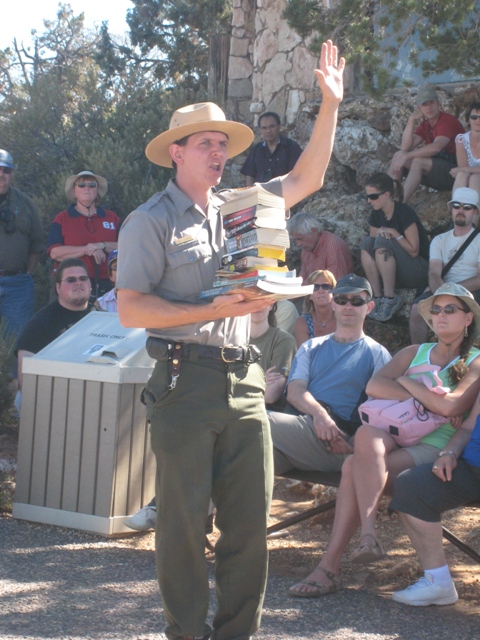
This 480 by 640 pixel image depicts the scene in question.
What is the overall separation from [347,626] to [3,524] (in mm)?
2451

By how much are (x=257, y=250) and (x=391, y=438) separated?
6.44 ft

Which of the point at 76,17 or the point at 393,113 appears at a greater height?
the point at 76,17

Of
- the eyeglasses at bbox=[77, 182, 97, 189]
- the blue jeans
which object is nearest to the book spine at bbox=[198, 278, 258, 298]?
the blue jeans

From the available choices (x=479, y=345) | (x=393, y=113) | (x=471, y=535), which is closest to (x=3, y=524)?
(x=471, y=535)

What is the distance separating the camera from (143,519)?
5.07m

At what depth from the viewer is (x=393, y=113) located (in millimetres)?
10344

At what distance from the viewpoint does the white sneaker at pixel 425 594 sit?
4125 mm

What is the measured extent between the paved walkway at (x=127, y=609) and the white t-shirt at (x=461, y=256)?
3.57m

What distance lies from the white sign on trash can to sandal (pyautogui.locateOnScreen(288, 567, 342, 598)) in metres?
1.37

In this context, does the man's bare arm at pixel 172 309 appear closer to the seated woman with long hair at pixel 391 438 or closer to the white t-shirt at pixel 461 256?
the seated woman with long hair at pixel 391 438

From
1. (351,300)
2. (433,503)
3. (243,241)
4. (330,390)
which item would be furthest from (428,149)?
(243,241)

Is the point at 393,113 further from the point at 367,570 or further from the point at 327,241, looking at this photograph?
the point at 367,570

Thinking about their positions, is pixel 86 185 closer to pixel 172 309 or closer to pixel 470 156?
pixel 470 156

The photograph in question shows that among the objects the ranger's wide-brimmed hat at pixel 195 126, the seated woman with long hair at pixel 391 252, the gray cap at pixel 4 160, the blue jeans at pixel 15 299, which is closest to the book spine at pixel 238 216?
the ranger's wide-brimmed hat at pixel 195 126
